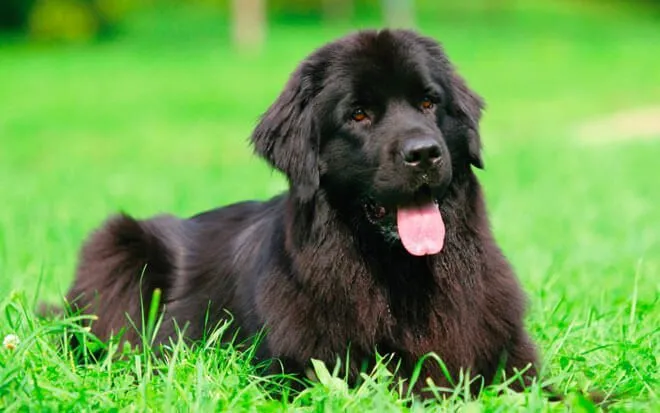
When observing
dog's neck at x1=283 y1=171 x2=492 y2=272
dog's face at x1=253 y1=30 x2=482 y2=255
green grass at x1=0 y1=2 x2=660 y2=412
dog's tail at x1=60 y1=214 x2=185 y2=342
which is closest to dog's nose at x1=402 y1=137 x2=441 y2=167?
dog's face at x1=253 y1=30 x2=482 y2=255

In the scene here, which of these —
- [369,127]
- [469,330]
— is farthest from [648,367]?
[369,127]

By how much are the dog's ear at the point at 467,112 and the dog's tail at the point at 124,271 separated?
1725 mm

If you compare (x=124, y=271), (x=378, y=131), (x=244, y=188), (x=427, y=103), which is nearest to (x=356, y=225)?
(x=378, y=131)

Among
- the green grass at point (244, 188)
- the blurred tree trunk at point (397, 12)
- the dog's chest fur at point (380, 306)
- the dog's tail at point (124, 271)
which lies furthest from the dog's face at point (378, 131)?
the blurred tree trunk at point (397, 12)

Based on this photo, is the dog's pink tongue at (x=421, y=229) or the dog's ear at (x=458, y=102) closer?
the dog's pink tongue at (x=421, y=229)

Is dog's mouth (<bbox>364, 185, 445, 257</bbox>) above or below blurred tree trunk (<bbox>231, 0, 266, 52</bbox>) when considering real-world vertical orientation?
above

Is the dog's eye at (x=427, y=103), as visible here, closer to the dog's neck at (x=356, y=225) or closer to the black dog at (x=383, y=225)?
the black dog at (x=383, y=225)

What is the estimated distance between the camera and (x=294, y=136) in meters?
4.04

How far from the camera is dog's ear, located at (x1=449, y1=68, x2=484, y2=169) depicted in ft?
13.6

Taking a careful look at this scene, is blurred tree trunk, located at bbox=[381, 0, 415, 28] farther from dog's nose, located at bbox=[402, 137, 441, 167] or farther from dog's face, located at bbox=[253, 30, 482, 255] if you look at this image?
dog's nose, located at bbox=[402, 137, 441, 167]

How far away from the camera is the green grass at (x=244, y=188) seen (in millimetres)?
3676

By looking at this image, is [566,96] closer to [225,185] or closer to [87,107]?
[87,107]

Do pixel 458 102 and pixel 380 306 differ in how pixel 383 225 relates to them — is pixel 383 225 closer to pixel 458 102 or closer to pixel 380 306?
pixel 380 306

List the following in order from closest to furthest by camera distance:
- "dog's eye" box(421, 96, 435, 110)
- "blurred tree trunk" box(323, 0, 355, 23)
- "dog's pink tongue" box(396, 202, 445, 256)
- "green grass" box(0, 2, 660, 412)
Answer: "green grass" box(0, 2, 660, 412) < "dog's pink tongue" box(396, 202, 445, 256) < "dog's eye" box(421, 96, 435, 110) < "blurred tree trunk" box(323, 0, 355, 23)
